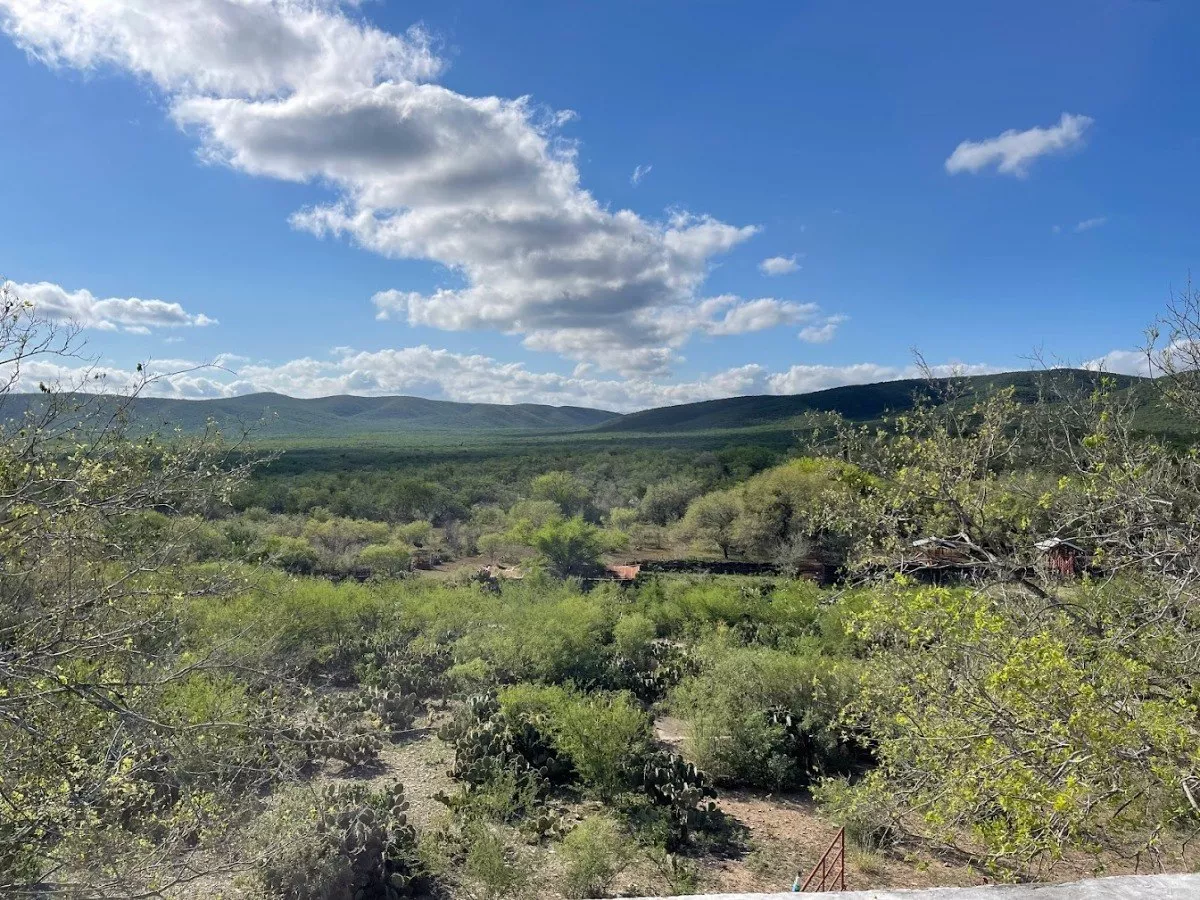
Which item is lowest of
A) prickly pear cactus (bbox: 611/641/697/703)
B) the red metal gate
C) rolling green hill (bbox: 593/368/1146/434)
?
prickly pear cactus (bbox: 611/641/697/703)

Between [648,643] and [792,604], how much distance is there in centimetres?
456

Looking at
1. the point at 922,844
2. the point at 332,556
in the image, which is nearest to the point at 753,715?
the point at 922,844

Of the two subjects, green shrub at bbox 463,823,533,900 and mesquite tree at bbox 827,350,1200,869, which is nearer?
mesquite tree at bbox 827,350,1200,869

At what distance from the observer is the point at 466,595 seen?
22.7 metres

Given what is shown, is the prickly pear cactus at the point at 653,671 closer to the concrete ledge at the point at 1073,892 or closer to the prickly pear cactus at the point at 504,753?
the prickly pear cactus at the point at 504,753

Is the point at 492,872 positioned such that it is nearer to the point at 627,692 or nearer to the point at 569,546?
the point at 627,692

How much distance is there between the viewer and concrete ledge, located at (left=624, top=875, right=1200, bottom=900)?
1969mm

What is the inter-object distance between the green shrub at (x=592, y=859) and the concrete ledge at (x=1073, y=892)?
8631 mm

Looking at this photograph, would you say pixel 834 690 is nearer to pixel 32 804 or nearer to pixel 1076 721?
pixel 1076 721

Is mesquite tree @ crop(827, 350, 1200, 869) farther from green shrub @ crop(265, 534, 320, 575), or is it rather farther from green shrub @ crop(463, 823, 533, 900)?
green shrub @ crop(265, 534, 320, 575)

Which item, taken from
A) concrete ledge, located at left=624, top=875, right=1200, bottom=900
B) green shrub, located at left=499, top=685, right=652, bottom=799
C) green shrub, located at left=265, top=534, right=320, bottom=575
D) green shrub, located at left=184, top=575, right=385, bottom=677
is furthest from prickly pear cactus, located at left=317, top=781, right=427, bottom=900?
green shrub, located at left=265, top=534, right=320, bottom=575

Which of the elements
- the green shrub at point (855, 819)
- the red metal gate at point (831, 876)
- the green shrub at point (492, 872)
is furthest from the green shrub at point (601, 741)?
the red metal gate at point (831, 876)

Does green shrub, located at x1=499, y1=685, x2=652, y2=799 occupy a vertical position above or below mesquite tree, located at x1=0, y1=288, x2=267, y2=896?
below

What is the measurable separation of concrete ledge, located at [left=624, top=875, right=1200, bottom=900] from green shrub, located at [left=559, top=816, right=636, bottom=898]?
8.63 metres
